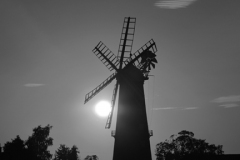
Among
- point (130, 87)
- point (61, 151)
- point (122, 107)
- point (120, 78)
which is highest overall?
point (120, 78)

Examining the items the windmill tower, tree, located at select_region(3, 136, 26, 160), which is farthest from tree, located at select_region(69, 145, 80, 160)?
the windmill tower

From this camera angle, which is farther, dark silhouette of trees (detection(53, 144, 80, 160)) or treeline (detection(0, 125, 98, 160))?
dark silhouette of trees (detection(53, 144, 80, 160))

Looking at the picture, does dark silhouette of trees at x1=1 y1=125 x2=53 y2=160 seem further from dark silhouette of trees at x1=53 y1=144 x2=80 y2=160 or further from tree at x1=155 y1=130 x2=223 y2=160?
tree at x1=155 y1=130 x2=223 y2=160

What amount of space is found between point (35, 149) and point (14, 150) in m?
8.35

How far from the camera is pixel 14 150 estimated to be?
27234 millimetres

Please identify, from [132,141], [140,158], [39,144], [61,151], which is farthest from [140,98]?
[61,151]

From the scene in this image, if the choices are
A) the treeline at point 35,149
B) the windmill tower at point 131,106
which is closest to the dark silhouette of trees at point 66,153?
the treeline at point 35,149

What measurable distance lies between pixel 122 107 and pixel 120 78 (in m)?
3.44

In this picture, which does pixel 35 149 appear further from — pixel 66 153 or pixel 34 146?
pixel 66 153

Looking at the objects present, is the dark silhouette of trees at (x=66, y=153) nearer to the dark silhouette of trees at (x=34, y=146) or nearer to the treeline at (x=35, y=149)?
the treeline at (x=35, y=149)

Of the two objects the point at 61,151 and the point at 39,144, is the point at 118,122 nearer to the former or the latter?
the point at 39,144

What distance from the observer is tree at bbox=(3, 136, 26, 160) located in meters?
26.2

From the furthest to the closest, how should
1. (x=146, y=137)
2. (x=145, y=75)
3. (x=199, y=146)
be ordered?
(x=199, y=146), (x=145, y=75), (x=146, y=137)

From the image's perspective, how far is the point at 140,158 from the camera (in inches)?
648
